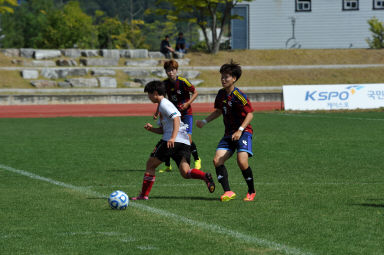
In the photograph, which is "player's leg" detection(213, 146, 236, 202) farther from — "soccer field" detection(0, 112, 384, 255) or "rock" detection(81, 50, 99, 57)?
"rock" detection(81, 50, 99, 57)

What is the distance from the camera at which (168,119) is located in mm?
8820

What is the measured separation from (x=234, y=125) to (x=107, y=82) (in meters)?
34.9

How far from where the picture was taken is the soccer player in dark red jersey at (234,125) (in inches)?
336

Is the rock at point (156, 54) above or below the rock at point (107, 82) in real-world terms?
above

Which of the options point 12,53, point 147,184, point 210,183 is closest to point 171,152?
point 147,184

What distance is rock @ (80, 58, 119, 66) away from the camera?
154ft

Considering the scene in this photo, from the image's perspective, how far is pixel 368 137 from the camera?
717 inches

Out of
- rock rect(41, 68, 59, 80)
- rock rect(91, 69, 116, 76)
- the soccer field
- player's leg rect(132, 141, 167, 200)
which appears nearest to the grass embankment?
rock rect(91, 69, 116, 76)

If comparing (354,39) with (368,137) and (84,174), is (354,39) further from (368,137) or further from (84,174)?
(84,174)

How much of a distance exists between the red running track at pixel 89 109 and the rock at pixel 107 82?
6843 millimetres

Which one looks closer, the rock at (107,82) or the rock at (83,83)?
the rock at (83,83)

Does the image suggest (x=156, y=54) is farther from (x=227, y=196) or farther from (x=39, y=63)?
(x=227, y=196)

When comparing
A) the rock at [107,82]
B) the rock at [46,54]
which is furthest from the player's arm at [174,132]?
the rock at [46,54]

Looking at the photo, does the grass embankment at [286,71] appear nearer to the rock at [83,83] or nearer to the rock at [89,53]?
the rock at [83,83]
